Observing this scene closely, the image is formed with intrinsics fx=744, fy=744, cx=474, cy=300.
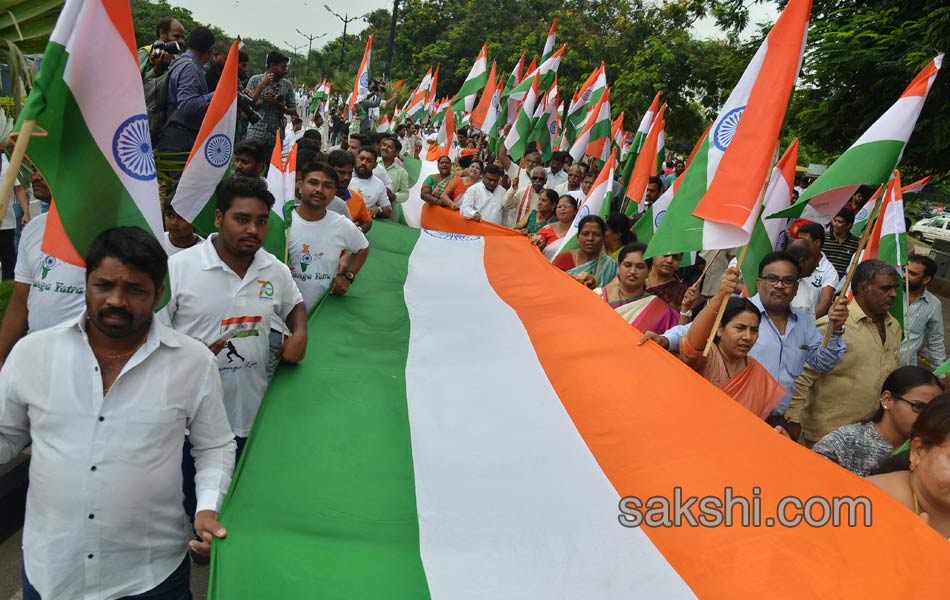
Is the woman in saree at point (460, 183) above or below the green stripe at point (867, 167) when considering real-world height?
below

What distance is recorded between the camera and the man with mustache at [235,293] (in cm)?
295

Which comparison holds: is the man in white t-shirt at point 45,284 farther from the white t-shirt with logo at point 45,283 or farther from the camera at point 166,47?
the camera at point 166,47

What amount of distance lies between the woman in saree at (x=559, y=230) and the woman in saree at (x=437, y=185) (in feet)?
7.14

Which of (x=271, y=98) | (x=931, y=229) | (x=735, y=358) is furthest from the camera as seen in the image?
(x=931, y=229)

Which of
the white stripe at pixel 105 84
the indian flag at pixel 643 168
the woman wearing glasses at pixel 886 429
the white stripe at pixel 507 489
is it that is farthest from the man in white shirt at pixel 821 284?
the white stripe at pixel 105 84

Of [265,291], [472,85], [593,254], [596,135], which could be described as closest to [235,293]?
[265,291]

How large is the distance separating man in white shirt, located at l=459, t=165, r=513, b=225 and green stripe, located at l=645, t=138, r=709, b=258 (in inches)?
167

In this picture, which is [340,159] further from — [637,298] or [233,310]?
[233,310]

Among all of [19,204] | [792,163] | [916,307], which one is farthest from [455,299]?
[19,204]

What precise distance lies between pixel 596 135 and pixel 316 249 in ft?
20.7

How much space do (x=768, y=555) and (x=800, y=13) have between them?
2.57 m

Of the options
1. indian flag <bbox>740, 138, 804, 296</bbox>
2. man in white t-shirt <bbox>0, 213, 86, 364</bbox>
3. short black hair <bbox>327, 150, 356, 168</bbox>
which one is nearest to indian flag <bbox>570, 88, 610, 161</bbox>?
indian flag <bbox>740, 138, 804, 296</bbox>

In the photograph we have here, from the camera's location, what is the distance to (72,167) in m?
2.34

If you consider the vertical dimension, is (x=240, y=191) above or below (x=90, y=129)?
below
